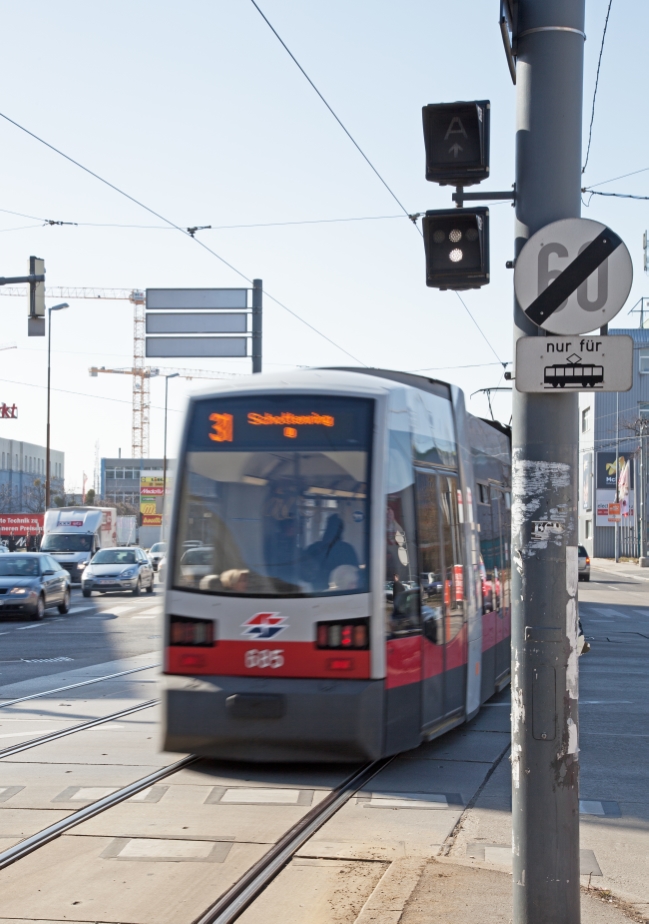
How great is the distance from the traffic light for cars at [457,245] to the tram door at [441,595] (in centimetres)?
308

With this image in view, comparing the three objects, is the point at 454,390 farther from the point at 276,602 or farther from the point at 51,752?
the point at 51,752

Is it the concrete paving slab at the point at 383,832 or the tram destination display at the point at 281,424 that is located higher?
the tram destination display at the point at 281,424

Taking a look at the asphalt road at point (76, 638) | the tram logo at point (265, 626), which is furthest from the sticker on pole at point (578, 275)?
the asphalt road at point (76, 638)

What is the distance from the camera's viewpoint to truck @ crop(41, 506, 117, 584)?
40812 millimetres

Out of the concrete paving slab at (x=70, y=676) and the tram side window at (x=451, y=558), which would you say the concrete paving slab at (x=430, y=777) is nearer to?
the tram side window at (x=451, y=558)

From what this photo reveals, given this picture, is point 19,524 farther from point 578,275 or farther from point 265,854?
point 578,275

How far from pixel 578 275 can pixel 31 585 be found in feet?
73.6

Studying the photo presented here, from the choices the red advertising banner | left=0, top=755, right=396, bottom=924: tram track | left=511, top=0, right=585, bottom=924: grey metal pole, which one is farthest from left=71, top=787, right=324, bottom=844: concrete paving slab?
the red advertising banner

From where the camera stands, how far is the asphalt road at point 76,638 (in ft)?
55.1

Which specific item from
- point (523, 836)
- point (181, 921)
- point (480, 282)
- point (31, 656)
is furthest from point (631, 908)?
point (31, 656)

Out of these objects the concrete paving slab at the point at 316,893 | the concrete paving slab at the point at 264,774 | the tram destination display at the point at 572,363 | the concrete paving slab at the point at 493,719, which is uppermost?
the tram destination display at the point at 572,363

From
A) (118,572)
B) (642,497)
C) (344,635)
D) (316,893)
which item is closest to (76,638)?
(118,572)

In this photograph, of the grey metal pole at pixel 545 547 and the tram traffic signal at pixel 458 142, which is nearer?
the grey metal pole at pixel 545 547

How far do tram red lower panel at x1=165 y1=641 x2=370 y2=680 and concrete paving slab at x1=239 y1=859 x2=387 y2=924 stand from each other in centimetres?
195
